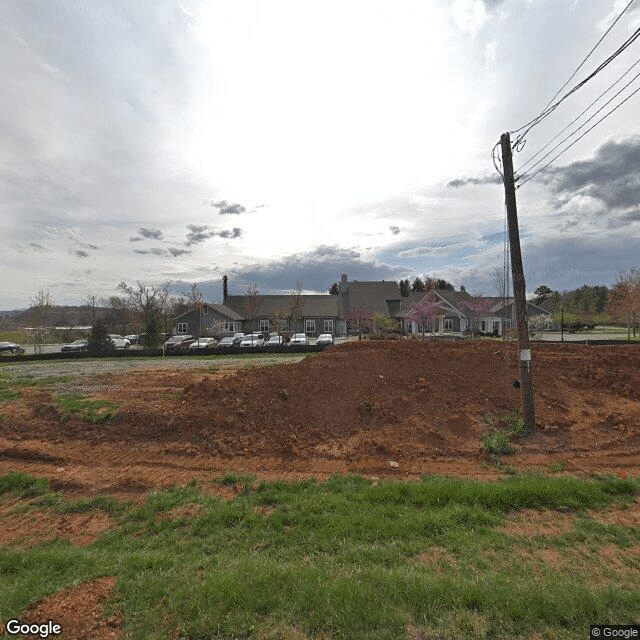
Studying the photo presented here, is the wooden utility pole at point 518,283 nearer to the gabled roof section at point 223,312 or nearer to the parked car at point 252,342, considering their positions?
the parked car at point 252,342

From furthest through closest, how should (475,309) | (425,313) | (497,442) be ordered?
(475,309), (425,313), (497,442)

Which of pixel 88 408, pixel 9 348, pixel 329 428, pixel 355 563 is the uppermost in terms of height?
pixel 9 348

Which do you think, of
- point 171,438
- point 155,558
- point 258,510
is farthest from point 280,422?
point 155,558

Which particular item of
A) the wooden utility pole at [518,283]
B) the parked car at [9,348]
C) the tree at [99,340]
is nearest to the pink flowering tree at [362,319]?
the tree at [99,340]

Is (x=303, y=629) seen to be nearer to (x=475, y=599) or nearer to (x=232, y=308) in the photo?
(x=475, y=599)

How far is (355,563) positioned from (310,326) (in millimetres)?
48580

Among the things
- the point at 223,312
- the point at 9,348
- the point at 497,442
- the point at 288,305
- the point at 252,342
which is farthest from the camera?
the point at 288,305

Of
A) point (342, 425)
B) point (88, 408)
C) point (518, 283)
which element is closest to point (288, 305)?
point (88, 408)

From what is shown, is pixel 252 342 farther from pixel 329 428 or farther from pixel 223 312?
pixel 329 428

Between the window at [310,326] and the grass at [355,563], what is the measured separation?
152 ft

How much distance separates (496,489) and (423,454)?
214 cm

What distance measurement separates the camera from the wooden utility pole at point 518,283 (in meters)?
8.13

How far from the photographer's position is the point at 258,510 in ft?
17.0

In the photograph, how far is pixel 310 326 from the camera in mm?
52281
